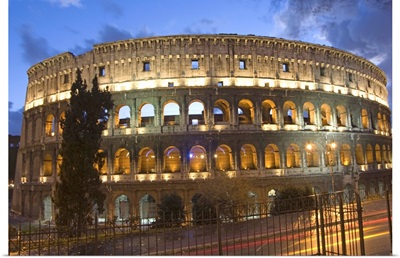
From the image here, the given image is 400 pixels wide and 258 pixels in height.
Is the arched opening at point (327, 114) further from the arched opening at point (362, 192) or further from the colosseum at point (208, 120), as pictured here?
the arched opening at point (362, 192)

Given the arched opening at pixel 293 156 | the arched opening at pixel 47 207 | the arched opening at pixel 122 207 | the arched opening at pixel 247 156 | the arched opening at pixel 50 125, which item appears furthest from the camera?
the arched opening at pixel 50 125

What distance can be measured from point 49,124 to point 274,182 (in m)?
19.0

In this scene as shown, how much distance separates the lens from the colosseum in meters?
23.6

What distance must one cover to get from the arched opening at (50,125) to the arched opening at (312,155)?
A: 2074 centimetres

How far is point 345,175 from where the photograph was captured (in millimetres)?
26547

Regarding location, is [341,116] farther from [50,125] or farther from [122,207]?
[50,125]

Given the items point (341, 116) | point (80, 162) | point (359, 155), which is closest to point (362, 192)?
point (359, 155)

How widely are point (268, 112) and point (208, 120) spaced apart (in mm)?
5772

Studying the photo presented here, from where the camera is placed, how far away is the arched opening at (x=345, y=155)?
27.7m

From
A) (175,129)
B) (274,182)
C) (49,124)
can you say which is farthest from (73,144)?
(274,182)

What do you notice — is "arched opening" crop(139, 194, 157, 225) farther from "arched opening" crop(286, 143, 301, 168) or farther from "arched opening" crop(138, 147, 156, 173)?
"arched opening" crop(286, 143, 301, 168)

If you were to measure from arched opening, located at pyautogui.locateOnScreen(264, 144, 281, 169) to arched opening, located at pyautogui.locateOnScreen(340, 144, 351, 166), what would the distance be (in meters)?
6.32

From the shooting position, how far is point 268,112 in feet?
87.6

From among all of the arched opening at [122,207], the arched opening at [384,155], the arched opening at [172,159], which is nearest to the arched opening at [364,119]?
the arched opening at [384,155]
